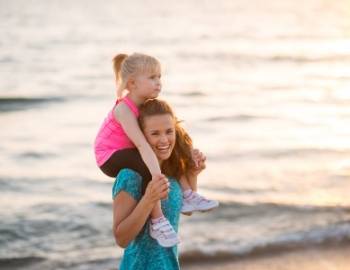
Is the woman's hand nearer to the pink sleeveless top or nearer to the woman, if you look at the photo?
the woman

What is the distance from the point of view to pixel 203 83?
73.6 ft

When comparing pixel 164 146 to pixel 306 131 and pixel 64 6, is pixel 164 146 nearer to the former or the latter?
pixel 306 131

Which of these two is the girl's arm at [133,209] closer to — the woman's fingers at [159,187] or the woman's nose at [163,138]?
the woman's fingers at [159,187]

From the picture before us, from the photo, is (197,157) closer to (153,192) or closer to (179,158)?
(179,158)

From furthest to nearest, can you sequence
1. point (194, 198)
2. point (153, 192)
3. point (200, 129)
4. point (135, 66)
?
point (200, 129) → point (194, 198) → point (135, 66) → point (153, 192)

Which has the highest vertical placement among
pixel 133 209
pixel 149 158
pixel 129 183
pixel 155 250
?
pixel 149 158

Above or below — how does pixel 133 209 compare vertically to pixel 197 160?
below

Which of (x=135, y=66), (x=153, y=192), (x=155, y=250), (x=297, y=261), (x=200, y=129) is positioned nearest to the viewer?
(x=153, y=192)

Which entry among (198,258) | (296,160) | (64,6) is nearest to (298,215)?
(198,258)

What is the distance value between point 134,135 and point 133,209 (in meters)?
0.30

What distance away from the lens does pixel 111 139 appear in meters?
3.39

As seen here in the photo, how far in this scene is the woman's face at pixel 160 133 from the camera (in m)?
3.33

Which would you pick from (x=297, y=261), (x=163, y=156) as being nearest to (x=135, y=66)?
(x=163, y=156)

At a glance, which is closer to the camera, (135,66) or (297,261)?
(135,66)
